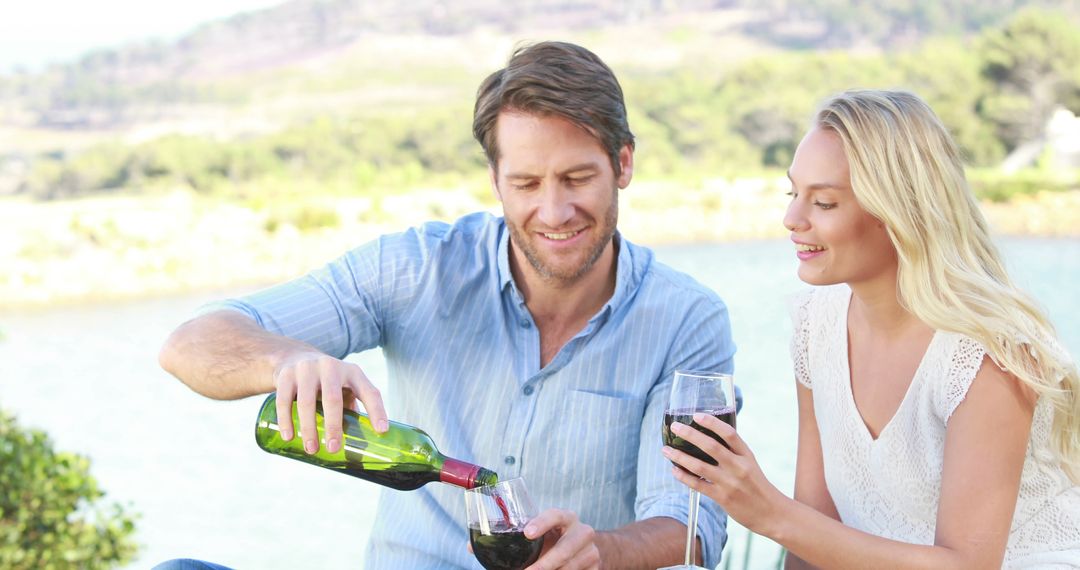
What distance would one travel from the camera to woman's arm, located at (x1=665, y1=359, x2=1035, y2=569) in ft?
4.74

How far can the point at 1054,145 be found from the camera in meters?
24.4

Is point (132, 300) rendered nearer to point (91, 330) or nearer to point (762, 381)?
point (91, 330)

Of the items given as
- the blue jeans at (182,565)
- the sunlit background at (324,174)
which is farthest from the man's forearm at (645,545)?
the sunlit background at (324,174)

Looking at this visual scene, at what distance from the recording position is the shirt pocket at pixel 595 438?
6.02ft

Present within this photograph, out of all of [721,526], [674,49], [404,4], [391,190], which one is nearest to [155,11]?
[404,4]

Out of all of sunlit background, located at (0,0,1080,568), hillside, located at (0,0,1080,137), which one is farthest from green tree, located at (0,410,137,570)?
hillside, located at (0,0,1080,137)

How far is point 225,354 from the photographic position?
161 cm

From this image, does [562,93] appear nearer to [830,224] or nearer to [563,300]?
[563,300]

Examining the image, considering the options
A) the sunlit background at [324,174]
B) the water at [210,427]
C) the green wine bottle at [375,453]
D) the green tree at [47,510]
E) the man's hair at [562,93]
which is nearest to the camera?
the green wine bottle at [375,453]

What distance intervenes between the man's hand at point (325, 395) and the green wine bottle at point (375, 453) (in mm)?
35

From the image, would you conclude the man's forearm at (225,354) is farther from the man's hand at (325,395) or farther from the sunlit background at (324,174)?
the sunlit background at (324,174)

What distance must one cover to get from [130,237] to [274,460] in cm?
1089

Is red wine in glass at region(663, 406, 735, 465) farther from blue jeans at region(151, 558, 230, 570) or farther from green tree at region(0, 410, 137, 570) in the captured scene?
green tree at region(0, 410, 137, 570)

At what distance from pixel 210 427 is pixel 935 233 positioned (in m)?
9.35
